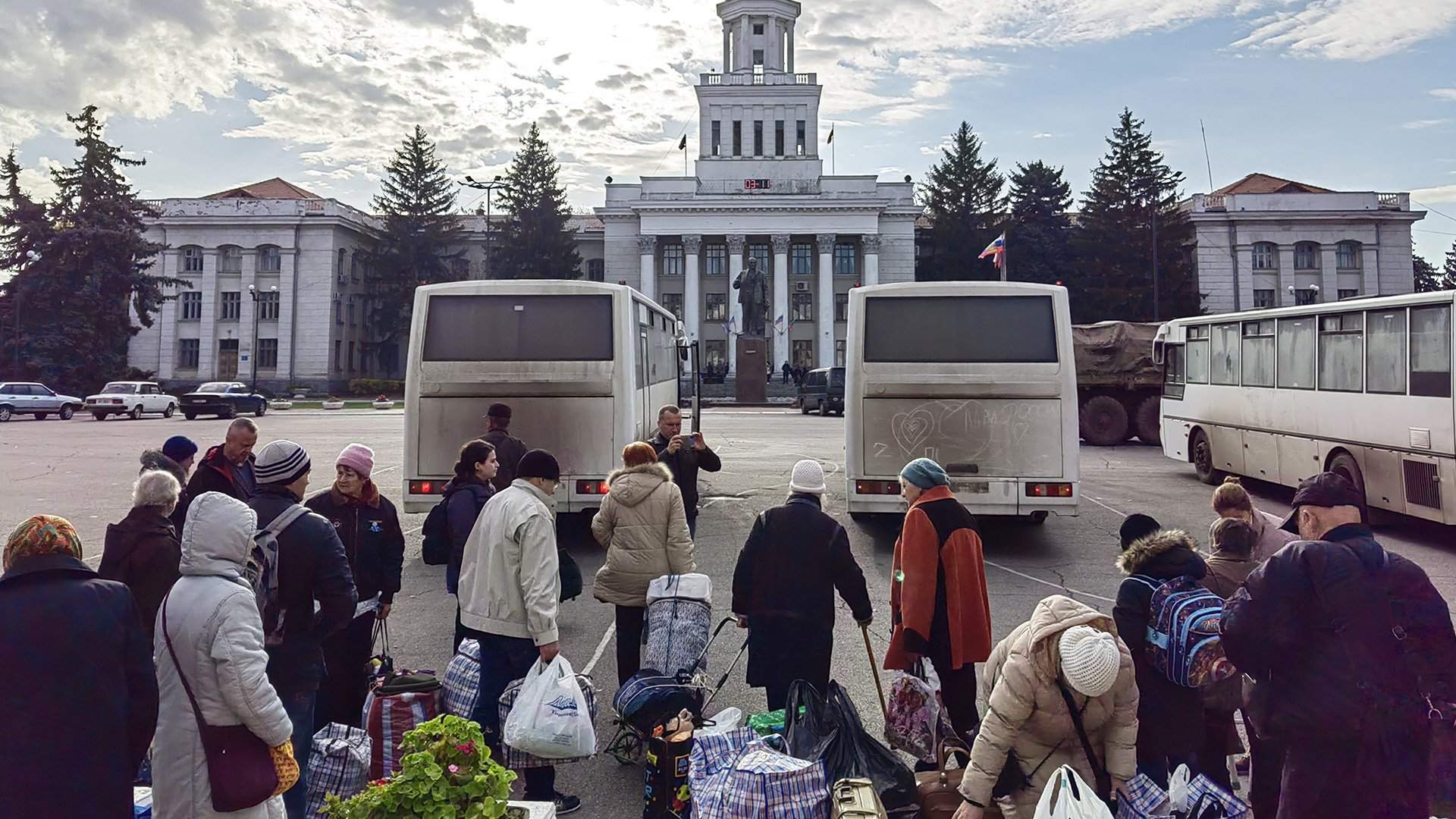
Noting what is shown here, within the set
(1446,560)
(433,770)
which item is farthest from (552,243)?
(433,770)

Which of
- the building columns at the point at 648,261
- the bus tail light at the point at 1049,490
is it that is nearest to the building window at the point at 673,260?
the building columns at the point at 648,261

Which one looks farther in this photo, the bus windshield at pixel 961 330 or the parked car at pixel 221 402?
the parked car at pixel 221 402

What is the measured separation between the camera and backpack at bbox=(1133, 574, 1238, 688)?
130 inches

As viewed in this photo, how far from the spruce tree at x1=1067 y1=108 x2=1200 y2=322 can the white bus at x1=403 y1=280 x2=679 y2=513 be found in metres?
54.3

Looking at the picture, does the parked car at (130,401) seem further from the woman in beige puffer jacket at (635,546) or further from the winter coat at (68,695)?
the winter coat at (68,695)

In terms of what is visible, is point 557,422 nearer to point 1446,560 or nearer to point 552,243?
point 1446,560

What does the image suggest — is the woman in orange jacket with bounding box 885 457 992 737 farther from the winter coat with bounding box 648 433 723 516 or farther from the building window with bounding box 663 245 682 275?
the building window with bounding box 663 245 682 275

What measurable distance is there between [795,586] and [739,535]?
7.10 metres

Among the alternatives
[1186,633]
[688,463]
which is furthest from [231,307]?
[1186,633]

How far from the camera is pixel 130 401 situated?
38.6 meters

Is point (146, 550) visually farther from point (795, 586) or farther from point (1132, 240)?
point (1132, 240)

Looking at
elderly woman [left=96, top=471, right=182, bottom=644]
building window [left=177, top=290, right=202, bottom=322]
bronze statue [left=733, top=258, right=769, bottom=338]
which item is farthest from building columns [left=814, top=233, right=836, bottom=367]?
elderly woman [left=96, top=471, right=182, bottom=644]

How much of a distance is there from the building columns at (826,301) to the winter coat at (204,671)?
60.1 meters

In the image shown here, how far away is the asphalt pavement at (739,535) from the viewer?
640 cm
